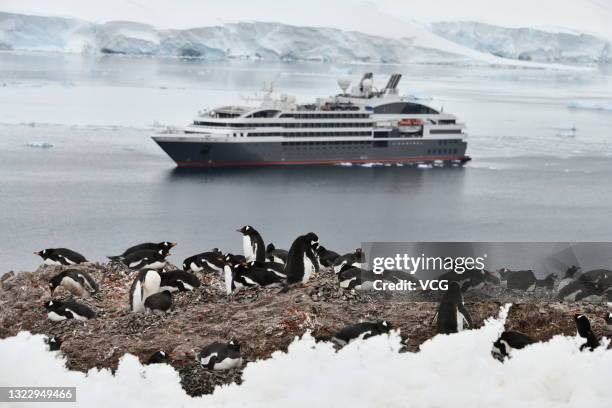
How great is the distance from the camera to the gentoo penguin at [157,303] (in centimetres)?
718

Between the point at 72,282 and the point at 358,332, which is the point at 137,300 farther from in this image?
the point at 358,332

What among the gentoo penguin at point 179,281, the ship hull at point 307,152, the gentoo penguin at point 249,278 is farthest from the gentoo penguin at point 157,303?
the ship hull at point 307,152

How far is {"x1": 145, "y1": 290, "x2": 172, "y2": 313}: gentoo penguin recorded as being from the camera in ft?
23.6

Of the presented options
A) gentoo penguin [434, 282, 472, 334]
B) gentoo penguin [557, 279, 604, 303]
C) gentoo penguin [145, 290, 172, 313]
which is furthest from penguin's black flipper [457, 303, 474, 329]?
gentoo penguin [145, 290, 172, 313]

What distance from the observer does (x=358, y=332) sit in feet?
20.5

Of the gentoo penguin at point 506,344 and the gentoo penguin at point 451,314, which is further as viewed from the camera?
the gentoo penguin at point 451,314

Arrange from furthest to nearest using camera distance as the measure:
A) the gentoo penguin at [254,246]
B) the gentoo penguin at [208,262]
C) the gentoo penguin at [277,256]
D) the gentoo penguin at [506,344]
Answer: the gentoo penguin at [277,256]
the gentoo penguin at [208,262]
the gentoo penguin at [254,246]
the gentoo penguin at [506,344]

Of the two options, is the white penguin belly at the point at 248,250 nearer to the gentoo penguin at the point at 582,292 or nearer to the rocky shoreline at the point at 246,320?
the rocky shoreline at the point at 246,320

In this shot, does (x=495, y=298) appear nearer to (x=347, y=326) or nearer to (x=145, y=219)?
(x=347, y=326)

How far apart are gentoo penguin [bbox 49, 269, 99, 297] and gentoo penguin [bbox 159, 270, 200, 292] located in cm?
66

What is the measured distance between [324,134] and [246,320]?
40.2m

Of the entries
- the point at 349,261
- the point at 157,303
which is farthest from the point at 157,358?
the point at 349,261

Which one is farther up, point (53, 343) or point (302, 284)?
point (302, 284)

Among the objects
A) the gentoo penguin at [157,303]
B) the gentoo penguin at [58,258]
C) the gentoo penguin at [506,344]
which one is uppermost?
the gentoo penguin at [506,344]
